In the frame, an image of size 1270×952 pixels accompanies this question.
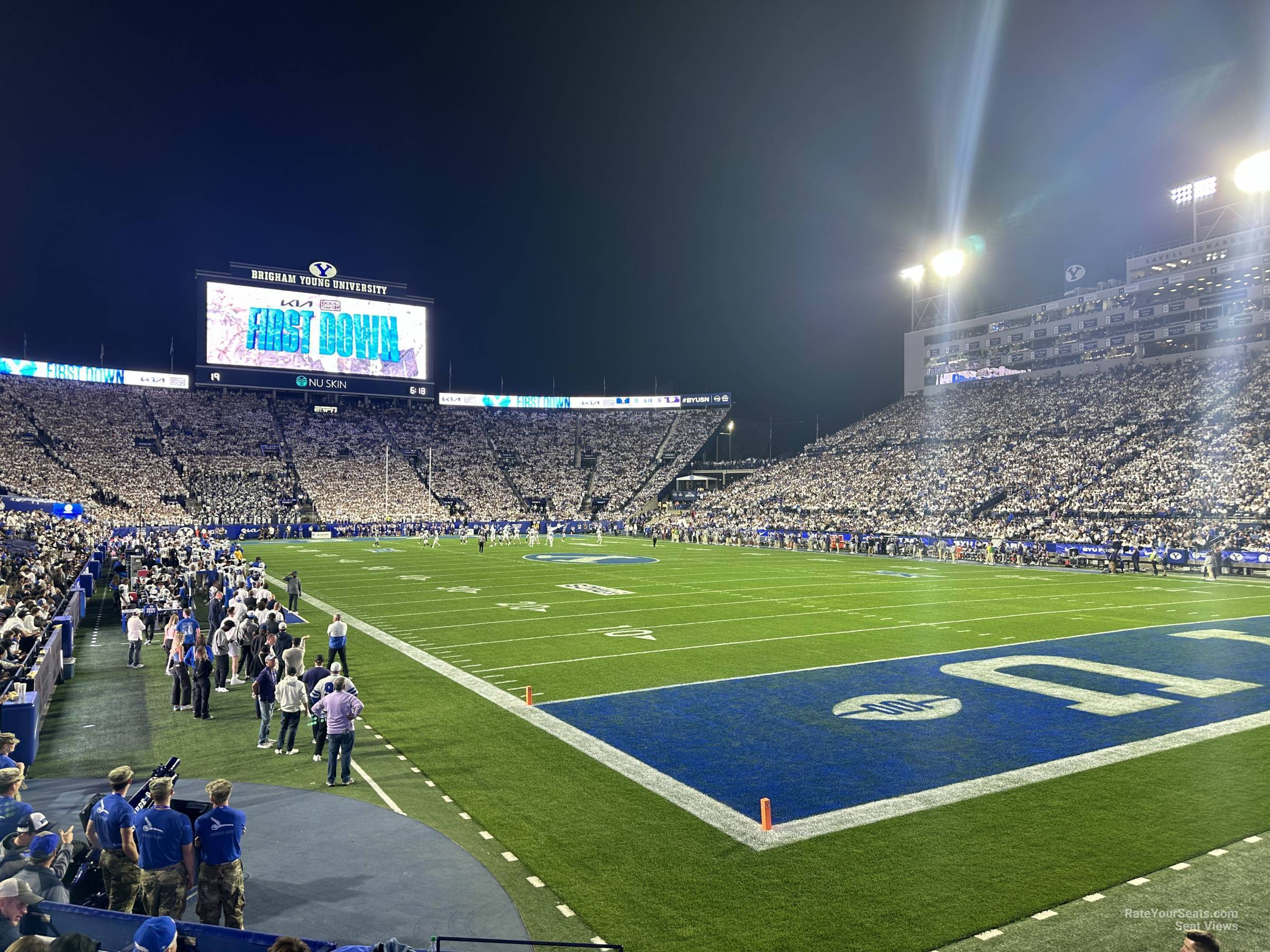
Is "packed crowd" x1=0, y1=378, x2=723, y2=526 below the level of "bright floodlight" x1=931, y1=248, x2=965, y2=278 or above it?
below

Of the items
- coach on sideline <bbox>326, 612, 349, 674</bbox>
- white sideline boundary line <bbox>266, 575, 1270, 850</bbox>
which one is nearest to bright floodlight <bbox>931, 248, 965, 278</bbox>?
white sideline boundary line <bbox>266, 575, 1270, 850</bbox>

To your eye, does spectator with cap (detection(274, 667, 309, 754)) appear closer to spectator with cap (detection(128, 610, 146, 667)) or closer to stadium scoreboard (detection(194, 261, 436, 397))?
spectator with cap (detection(128, 610, 146, 667))

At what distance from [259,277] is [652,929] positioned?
74.7 m

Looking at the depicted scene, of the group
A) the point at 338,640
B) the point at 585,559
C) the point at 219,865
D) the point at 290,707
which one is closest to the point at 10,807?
→ the point at 219,865

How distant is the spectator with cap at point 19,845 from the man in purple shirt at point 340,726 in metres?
3.60

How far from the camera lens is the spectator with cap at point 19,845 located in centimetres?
484

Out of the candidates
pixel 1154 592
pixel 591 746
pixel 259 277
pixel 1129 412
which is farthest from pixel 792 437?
pixel 591 746

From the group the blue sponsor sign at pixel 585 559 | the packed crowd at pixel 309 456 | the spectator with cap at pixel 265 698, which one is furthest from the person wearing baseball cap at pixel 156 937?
the packed crowd at pixel 309 456

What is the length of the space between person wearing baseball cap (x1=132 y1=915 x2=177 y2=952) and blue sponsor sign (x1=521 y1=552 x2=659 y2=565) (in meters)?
33.8

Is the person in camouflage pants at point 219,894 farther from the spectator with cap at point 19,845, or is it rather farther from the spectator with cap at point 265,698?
the spectator with cap at point 265,698

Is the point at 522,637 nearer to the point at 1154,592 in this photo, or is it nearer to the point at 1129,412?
the point at 1154,592

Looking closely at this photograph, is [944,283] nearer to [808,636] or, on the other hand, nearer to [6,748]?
[808,636]

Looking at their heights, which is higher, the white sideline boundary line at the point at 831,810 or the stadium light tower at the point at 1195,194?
the stadium light tower at the point at 1195,194

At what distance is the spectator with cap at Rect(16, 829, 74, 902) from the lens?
4781mm
